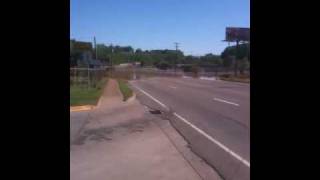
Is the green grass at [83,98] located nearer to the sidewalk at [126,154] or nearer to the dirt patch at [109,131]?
the sidewalk at [126,154]

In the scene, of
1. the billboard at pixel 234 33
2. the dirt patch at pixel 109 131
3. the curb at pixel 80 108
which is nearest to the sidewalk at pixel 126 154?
the dirt patch at pixel 109 131

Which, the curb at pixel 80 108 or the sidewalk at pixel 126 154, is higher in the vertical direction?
the curb at pixel 80 108

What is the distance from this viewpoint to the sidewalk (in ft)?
24.4

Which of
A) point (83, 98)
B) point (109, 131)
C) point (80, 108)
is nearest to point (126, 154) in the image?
point (109, 131)

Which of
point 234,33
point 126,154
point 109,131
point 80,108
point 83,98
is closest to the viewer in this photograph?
point 126,154

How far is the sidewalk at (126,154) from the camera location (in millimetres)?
7441

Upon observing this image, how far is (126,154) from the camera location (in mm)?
9430

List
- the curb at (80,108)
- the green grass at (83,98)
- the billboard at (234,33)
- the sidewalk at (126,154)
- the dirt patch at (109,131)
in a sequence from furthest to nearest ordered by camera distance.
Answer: the billboard at (234,33) < the green grass at (83,98) < the curb at (80,108) < the dirt patch at (109,131) < the sidewalk at (126,154)

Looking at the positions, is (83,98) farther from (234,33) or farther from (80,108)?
(234,33)

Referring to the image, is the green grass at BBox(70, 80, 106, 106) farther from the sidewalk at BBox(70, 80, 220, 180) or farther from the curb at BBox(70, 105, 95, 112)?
the sidewalk at BBox(70, 80, 220, 180)

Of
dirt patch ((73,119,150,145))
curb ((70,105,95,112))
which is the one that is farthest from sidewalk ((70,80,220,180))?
curb ((70,105,95,112))
